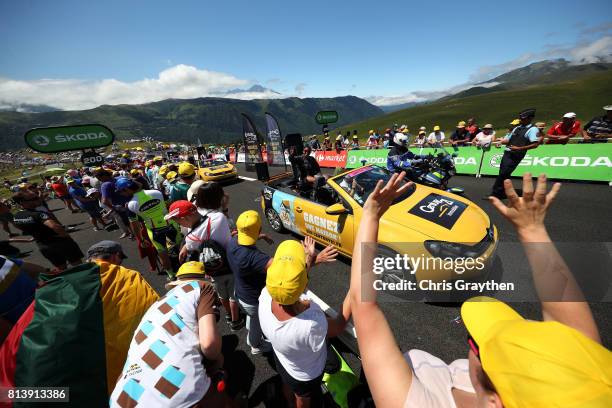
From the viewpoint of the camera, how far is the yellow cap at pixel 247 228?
2.43 m

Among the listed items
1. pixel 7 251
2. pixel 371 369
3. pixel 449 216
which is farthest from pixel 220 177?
pixel 371 369

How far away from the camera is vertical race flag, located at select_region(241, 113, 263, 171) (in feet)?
45.7

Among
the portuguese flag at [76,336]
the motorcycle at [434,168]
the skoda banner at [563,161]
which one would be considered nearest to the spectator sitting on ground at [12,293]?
the portuguese flag at [76,336]

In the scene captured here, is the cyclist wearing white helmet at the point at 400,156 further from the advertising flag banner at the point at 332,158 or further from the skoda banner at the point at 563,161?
the advertising flag banner at the point at 332,158

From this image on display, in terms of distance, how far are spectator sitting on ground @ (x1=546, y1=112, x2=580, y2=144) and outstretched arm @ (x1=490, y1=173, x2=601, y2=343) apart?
8.60 metres

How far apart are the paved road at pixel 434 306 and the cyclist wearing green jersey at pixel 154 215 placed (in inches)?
37.7

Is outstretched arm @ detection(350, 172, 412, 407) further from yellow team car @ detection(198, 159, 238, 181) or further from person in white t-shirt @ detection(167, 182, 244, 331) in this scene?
yellow team car @ detection(198, 159, 238, 181)

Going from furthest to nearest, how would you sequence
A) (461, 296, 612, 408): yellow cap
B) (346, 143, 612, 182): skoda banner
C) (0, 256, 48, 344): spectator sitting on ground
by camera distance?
(346, 143, 612, 182): skoda banner, (0, 256, 48, 344): spectator sitting on ground, (461, 296, 612, 408): yellow cap

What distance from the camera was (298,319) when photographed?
1615mm

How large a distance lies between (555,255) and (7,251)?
23.3 feet

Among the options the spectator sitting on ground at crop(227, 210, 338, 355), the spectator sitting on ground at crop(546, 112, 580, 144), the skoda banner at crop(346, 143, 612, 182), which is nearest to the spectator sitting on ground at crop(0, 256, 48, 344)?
the spectator sitting on ground at crop(227, 210, 338, 355)

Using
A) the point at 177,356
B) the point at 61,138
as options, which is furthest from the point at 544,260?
the point at 61,138

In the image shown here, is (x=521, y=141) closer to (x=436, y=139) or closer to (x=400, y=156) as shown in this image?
(x=400, y=156)

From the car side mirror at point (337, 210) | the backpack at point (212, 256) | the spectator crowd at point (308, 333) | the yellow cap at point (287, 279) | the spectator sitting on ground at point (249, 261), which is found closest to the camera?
the spectator crowd at point (308, 333)
